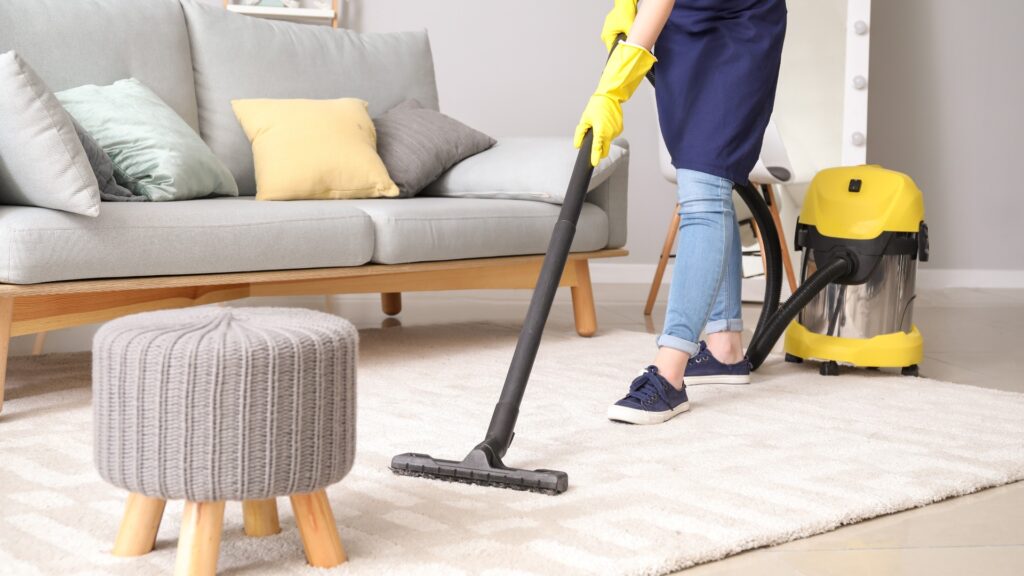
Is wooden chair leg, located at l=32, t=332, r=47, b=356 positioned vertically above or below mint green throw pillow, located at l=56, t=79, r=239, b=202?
below

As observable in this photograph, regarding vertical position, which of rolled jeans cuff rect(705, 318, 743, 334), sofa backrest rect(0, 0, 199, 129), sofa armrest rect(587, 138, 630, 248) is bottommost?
rolled jeans cuff rect(705, 318, 743, 334)

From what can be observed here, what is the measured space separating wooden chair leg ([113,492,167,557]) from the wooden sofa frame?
81cm

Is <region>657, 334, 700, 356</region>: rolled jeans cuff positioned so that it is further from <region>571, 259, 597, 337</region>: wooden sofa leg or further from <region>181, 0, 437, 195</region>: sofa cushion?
<region>181, 0, 437, 195</region>: sofa cushion

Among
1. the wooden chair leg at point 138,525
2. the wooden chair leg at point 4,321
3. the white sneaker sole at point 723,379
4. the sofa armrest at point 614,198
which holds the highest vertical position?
the sofa armrest at point 614,198

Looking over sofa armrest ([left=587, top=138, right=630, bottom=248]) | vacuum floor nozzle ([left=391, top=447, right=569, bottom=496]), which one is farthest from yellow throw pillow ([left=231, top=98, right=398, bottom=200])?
vacuum floor nozzle ([left=391, top=447, right=569, bottom=496])

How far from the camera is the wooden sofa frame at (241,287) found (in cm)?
199

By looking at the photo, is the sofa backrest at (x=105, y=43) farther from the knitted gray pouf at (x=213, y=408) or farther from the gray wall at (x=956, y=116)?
the gray wall at (x=956, y=116)

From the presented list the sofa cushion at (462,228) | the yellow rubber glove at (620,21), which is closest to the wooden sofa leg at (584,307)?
the sofa cushion at (462,228)

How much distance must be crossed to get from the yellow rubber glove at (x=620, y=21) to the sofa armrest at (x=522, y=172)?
2.34 feet

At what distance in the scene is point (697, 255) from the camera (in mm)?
2092

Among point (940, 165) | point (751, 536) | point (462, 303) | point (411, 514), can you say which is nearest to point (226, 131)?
point (462, 303)

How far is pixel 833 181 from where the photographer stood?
8.42 ft

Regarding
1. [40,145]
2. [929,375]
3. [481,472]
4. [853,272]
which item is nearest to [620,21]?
[853,272]

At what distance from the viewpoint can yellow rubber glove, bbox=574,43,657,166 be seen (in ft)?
6.12
